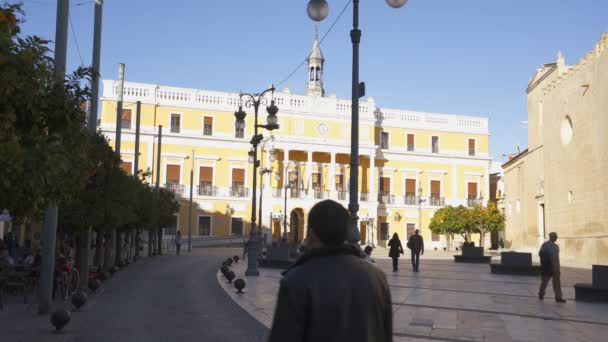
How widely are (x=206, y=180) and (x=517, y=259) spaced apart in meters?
33.8

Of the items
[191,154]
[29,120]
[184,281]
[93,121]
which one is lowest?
[184,281]

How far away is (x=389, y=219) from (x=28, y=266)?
147ft

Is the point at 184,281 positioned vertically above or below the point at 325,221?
below

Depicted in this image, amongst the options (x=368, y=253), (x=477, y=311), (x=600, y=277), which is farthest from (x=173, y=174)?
(x=477, y=311)

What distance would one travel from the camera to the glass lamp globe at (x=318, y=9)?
12008mm

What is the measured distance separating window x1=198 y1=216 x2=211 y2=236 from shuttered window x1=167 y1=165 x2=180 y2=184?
3.69m

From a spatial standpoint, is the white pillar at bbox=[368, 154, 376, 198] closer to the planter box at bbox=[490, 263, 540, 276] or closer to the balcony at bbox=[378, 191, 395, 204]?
the balcony at bbox=[378, 191, 395, 204]

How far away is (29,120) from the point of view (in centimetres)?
715

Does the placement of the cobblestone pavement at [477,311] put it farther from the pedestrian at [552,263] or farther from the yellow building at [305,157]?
the yellow building at [305,157]

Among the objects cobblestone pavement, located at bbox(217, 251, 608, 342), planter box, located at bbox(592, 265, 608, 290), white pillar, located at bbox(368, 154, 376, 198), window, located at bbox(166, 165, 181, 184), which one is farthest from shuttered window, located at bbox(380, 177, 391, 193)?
planter box, located at bbox(592, 265, 608, 290)

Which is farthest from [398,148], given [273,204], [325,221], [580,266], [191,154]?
[325,221]

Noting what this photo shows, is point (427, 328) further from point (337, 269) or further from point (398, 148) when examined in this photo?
point (398, 148)

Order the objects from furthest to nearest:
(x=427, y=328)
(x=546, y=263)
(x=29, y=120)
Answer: (x=546, y=263) < (x=427, y=328) < (x=29, y=120)

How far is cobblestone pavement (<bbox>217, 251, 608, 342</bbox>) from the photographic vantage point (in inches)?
367
